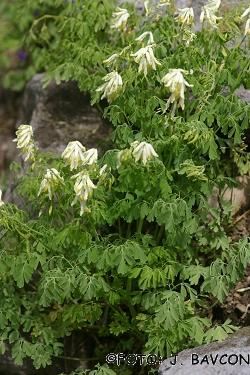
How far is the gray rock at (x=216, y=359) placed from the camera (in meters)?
3.18

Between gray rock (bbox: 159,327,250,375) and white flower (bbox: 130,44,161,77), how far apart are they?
1.73 metres

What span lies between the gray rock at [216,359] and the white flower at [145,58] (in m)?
1.73

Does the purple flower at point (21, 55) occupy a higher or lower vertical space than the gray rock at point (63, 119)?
higher

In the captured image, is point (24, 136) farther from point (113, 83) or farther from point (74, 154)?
point (113, 83)

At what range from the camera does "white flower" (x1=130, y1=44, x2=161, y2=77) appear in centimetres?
318

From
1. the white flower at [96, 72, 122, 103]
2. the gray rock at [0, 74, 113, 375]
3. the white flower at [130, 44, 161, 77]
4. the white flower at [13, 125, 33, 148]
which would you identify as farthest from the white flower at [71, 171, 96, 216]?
the gray rock at [0, 74, 113, 375]

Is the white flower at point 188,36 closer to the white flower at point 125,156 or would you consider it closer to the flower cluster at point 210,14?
the flower cluster at point 210,14

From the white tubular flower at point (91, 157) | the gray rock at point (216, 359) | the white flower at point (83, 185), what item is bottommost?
the gray rock at point (216, 359)

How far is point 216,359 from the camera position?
3.27 metres

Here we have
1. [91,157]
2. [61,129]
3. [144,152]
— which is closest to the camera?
[144,152]

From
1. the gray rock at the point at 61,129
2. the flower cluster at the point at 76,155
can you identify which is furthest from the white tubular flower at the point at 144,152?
the gray rock at the point at 61,129

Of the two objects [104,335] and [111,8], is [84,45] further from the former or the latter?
[104,335]

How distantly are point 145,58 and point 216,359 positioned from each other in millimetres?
1843

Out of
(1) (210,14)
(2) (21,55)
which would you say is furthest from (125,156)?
(2) (21,55)
